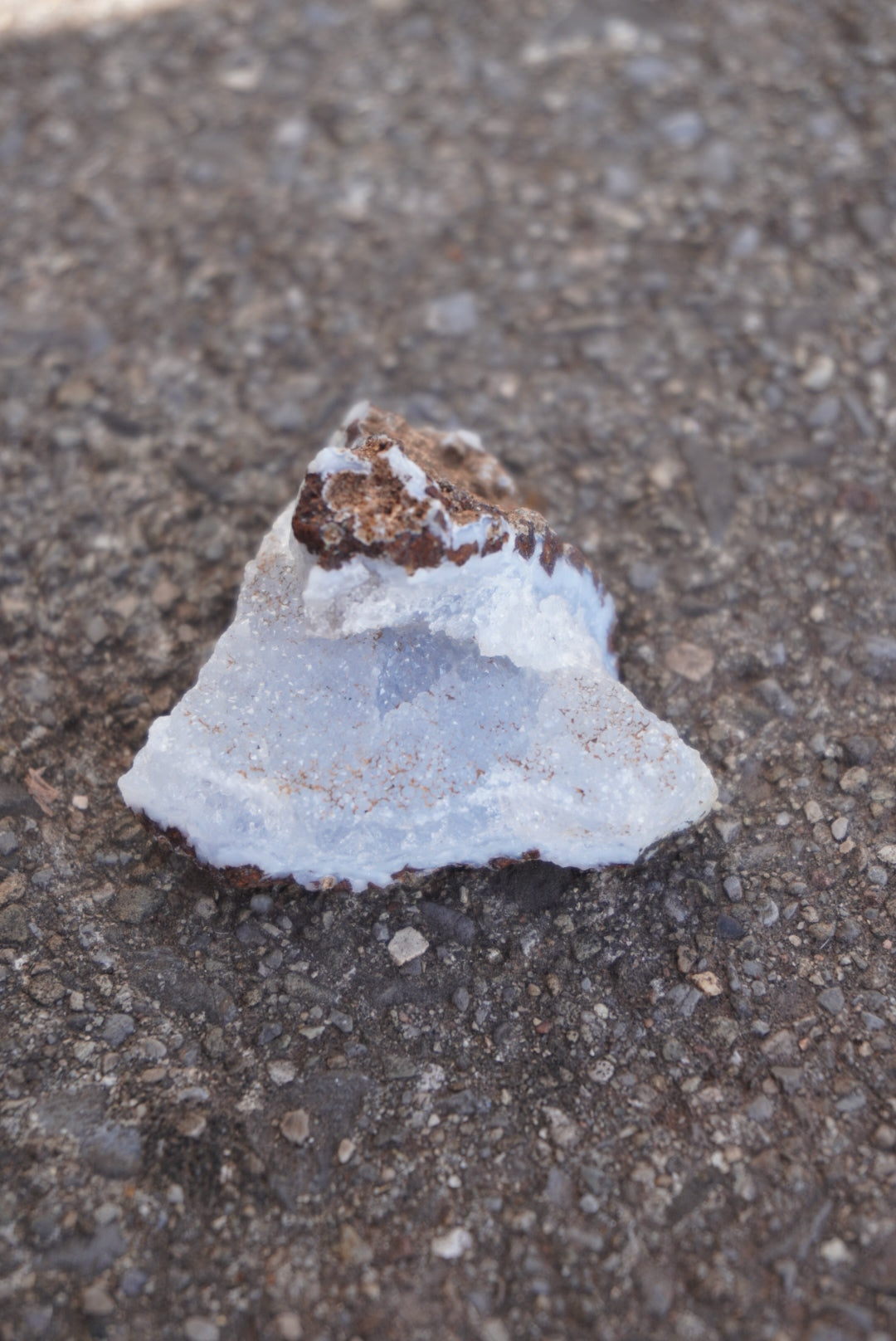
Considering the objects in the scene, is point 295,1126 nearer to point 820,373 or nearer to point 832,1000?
point 832,1000

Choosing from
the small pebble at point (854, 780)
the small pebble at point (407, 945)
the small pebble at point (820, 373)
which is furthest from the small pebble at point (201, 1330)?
the small pebble at point (820, 373)

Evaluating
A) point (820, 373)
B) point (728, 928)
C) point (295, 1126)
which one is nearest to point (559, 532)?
point (820, 373)

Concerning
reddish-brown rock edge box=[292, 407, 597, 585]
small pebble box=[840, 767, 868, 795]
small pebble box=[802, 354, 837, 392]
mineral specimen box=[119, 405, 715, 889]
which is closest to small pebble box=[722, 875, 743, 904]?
mineral specimen box=[119, 405, 715, 889]

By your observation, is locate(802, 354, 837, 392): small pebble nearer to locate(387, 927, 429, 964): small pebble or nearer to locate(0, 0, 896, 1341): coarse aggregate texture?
locate(0, 0, 896, 1341): coarse aggregate texture

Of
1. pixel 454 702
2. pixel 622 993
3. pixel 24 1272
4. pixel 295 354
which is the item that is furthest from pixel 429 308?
pixel 24 1272

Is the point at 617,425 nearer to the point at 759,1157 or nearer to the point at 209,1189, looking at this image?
the point at 759,1157

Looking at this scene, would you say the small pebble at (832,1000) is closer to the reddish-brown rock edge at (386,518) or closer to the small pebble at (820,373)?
the reddish-brown rock edge at (386,518)
